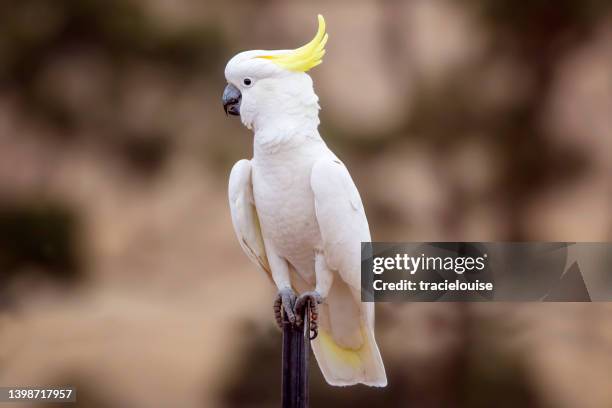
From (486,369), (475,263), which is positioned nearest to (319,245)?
(475,263)

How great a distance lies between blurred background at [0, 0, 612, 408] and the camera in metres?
3.04

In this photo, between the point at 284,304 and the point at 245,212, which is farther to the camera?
the point at 245,212

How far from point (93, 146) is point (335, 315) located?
1014mm

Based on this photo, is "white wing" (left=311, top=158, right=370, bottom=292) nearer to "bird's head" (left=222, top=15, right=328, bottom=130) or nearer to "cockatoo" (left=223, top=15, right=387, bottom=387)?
"cockatoo" (left=223, top=15, right=387, bottom=387)

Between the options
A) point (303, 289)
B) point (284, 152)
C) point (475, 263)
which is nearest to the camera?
point (284, 152)

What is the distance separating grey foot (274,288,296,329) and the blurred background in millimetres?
633

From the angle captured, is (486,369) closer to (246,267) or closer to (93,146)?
(246,267)

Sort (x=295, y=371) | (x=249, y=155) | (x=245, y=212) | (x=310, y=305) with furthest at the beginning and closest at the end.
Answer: (x=249, y=155) < (x=245, y=212) < (x=310, y=305) < (x=295, y=371)

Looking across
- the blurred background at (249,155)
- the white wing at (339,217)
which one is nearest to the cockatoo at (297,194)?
the white wing at (339,217)

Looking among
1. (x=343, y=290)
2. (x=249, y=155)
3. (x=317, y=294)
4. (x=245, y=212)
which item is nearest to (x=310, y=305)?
(x=317, y=294)

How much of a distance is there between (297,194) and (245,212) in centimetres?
17

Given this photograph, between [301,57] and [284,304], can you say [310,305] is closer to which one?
[284,304]

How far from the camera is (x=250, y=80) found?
94.0 inches

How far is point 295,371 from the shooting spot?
7.16 feet
